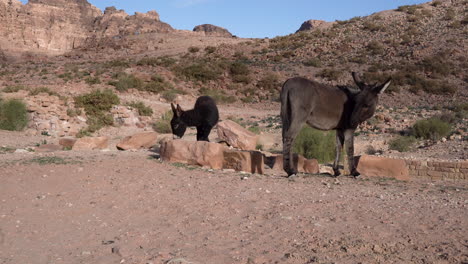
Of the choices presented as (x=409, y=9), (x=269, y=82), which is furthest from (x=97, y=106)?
(x=409, y=9)

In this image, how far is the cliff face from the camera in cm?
8238

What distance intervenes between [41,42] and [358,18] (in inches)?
2534

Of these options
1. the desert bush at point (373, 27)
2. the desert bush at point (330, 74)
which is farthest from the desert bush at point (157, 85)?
the desert bush at point (373, 27)

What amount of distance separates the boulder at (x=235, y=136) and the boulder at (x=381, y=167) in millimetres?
3973

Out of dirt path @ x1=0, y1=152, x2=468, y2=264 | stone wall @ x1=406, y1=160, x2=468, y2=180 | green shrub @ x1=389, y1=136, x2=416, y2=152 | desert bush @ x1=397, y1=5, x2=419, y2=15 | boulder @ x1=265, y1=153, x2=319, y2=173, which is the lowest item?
green shrub @ x1=389, y1=136, x2=416, y2=152

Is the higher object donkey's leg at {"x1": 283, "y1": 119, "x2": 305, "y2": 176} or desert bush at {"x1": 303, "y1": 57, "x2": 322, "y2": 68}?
desert bush at {"x1": 303, "y1": 57, "x2": 322, "y2": 68}

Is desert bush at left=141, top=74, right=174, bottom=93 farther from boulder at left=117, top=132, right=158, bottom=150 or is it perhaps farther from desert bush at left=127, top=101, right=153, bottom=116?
boulder at left=117, top=132, right=158, bottom=150

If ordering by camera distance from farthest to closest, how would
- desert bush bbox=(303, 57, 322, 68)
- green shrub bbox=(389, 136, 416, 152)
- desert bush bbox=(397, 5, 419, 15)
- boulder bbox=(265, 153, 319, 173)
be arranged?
desert bush bbox=(397, 5, 419, 15), desert bush bbox=(303, 57, 322, 68), green shrub bbox=(389, 136, 416, 152), boulder bbox=(265, 153, 319, 173)

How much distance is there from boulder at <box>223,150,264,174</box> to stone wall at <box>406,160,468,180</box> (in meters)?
3.84

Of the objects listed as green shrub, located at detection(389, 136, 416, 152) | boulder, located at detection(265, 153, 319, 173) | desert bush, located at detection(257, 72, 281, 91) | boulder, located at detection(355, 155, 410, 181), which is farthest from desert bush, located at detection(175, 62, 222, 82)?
boulder, located at detection(355, 155, 410, 181)

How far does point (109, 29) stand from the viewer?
313ft

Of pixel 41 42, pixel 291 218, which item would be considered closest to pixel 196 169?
pixel 291 218

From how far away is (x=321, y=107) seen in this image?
307 inches

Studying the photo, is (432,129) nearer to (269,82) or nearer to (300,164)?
(300,164)
